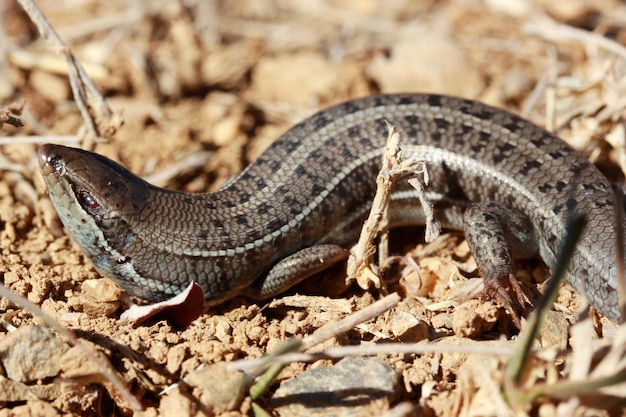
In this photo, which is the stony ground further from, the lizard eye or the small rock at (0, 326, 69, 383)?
the lizard eye

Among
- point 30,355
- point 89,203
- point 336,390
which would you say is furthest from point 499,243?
point 30,355

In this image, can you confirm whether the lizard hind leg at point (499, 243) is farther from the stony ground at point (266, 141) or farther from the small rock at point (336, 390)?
the small rock at point (336, 390)

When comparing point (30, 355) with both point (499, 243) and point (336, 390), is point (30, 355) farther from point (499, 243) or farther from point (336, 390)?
point (499, 243)

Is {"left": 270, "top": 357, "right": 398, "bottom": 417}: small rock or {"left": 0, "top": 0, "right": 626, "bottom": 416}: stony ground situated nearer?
{"left": 270, "top": 357, "right": 398, "bottom": 417}: small rock

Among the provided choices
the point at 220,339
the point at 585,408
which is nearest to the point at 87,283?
the point at 220,339

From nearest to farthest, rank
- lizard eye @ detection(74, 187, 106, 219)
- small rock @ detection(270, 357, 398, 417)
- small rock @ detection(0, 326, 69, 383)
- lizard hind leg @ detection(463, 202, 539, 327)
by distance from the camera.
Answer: small rock @ detection(270, 357, 398, 417), small rock @ detection(0, 326, 69, 383), lizard eye @ detection(74, 187, 106, 219), lizard hind leg @ detection(463, 202, 539, 327)

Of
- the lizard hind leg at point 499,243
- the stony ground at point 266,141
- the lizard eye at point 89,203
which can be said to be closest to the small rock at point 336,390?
the stony ground at point 266,141

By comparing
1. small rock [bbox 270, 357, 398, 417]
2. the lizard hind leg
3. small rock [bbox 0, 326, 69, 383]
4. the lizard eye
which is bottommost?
small rock [bbox 270, 357, 398, 417]

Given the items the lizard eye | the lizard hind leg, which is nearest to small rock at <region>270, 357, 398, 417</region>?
the lizard hind leg
